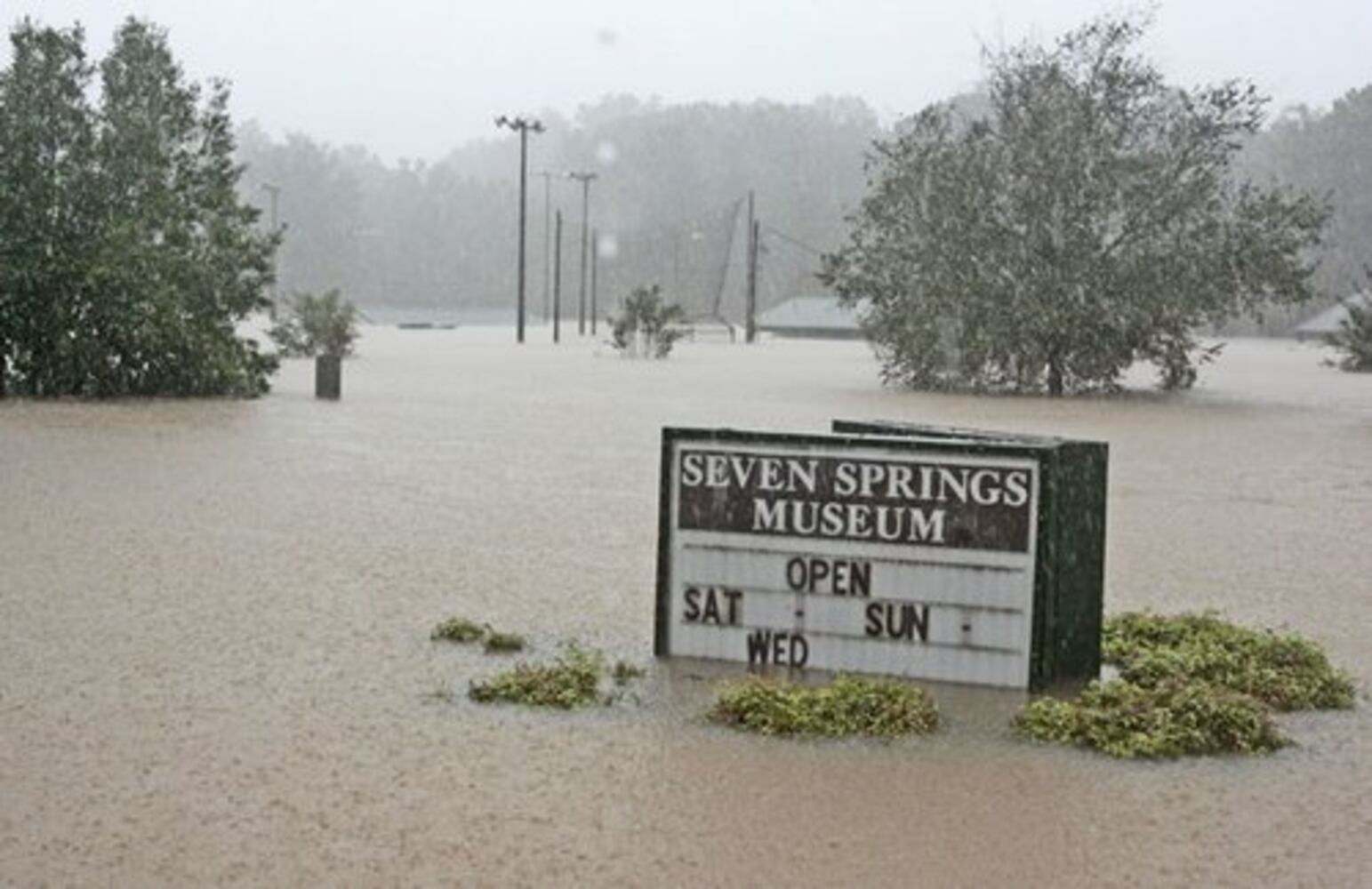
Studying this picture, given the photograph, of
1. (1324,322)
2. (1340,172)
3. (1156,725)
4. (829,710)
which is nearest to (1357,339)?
(1156,725)

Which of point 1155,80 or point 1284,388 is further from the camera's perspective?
point 1284,388

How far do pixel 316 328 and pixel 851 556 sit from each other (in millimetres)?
33055

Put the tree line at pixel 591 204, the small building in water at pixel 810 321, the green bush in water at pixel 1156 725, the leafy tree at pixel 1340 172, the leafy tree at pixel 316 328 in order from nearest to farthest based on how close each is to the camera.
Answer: the green bush in water at pixel 1156 725 < the leafy tree at pixel 316 328 < the small building in water at pixel 810 321 < the leafy tree at pixel 1340 172 < the tree line at pixel 591 204

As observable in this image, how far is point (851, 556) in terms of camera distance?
6.96 meters

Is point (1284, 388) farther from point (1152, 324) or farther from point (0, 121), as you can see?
point (0, 121)

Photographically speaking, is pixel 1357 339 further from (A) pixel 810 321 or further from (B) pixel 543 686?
(A) pixel 810 321

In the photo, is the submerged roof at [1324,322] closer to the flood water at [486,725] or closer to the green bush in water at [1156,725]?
the flood water at [486,725]

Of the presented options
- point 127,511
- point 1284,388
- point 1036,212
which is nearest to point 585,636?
point 127,511

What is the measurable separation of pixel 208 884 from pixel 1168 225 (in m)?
27.3

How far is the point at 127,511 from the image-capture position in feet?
39.2

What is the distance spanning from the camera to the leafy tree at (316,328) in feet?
127

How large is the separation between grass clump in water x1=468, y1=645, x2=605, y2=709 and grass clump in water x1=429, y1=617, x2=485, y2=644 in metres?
0.83

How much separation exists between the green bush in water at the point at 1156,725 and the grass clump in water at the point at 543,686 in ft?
5.47

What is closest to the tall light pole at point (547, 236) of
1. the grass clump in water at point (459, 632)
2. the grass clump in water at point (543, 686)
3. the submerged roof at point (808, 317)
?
the submerged roof at point (808, 317)
